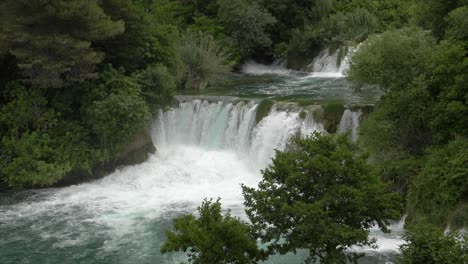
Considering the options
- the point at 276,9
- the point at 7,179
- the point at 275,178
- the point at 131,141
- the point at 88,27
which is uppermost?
the point at 276,9

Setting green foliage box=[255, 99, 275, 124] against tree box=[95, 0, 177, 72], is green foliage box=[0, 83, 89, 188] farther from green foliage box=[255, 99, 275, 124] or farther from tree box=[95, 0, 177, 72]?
green foliage box=[255, 99, 275, 124]

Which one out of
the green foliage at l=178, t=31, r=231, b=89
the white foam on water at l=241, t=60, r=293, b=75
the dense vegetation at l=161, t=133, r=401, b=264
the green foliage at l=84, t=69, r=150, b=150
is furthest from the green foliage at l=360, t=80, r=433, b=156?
the white foam on water at l=241, t=60, r=293, b=75

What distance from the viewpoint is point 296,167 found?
370 inches

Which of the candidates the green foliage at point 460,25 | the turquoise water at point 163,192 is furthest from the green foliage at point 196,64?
the green foliage at point 460,25

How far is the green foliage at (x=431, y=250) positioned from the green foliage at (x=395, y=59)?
652 cm

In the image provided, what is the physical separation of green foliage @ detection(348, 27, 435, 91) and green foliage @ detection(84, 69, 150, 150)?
7376 millimetres

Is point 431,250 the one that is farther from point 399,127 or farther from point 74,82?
point 74,82

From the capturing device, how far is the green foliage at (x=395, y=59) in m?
14.8

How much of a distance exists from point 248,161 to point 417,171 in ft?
23.5

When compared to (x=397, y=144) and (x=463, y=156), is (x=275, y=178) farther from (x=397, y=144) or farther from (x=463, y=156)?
(x=397, y=144)

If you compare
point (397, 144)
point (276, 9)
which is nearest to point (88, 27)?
point (397, 144)

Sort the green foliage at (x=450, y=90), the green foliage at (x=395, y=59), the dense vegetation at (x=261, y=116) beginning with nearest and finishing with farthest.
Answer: the dense vegetation at (x=261, y=116)
the green foliage at (x=450, y=90)
the green foliage at (x=395, y=59)

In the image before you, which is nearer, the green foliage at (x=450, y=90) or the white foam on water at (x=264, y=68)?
the green foliage at (x=450, y=90)

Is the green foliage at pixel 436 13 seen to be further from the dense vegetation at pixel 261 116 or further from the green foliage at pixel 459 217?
the green foliage at pixel 459 217
